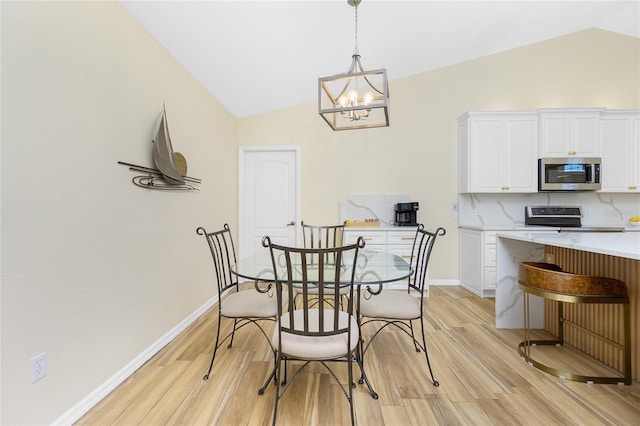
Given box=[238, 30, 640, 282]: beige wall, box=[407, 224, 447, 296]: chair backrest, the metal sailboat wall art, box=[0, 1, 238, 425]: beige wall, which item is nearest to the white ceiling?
box=[238, 30, 640, 282]: beige wall

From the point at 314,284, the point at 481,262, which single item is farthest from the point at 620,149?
the point at 314,284

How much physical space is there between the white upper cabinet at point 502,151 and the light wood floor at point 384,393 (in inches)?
86.9

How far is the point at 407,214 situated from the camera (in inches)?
151

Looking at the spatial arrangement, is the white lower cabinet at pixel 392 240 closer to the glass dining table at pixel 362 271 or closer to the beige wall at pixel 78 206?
the glass dining table at pixel 362 271

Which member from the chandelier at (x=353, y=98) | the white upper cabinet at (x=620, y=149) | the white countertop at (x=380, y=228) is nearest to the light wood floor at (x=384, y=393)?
the white countertop at (x=380, y=228)

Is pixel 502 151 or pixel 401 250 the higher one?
pixel 502 151

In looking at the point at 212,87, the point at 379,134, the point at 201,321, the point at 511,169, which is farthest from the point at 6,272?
the point at 511,169

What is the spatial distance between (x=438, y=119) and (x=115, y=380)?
14.7 feet

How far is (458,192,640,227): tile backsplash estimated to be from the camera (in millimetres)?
3906

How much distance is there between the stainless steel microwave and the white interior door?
338 centimetres

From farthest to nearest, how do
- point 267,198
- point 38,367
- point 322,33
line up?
point 267,198 < point 322,33 < point 38,367

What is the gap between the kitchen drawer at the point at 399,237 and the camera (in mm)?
3572

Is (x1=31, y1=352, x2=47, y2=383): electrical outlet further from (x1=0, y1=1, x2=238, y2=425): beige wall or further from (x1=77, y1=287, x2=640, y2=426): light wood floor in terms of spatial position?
(x1=77, y1=287, x2=640, y2=426): light wood floor

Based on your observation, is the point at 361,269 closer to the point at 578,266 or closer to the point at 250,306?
the point at 250,306
